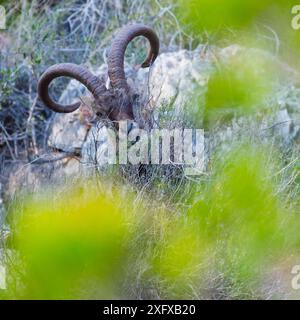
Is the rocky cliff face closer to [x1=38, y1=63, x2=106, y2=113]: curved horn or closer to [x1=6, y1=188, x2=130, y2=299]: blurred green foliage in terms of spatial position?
[x1=38, y1=63, x2=106, y2=113]: curved horn

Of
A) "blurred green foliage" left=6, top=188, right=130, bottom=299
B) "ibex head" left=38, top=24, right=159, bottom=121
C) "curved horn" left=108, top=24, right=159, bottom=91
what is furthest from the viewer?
"curved horn" left=108, top=24, right=159, bottom=91

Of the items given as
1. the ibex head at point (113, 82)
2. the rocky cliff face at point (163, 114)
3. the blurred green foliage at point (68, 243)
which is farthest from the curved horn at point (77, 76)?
the blurred green foliage at point (68, 243)

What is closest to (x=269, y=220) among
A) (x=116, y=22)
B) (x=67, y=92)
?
(x=67, y=92)

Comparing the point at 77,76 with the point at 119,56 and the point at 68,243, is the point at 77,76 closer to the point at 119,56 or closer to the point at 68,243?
the point at 119,56

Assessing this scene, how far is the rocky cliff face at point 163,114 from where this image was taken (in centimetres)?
471

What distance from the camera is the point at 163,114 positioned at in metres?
4.46

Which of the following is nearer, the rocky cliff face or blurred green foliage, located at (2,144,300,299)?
blurred green foliage, located at (2,144,300,299)

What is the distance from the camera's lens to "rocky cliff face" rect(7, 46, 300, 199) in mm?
4711

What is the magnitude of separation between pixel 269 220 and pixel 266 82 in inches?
26.6

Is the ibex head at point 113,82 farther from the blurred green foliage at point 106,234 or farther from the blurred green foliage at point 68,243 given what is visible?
the blurred green foliage at point 68,243

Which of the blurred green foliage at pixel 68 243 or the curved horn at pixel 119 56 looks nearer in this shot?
the blurred green foliage at pixel 68 243

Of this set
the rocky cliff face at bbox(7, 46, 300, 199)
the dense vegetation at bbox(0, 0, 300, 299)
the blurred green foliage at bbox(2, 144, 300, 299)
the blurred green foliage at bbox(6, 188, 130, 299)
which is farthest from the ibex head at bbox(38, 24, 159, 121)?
the blurred green foliage at bbox(6, 188, 130, 299)

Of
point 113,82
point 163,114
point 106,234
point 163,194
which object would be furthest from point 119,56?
point 106,234
